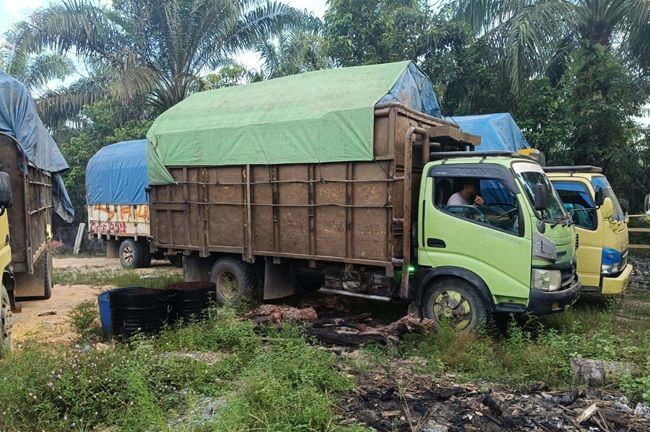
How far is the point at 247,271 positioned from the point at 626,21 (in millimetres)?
10635

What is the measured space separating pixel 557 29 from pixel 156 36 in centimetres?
1160

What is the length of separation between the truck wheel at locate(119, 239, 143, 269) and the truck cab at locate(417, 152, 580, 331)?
32.1ft

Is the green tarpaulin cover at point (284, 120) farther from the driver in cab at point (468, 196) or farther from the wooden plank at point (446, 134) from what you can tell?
the driver in cab at point (468, 196)

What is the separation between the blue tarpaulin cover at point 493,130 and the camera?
9.38 m

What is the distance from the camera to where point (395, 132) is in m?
6.12

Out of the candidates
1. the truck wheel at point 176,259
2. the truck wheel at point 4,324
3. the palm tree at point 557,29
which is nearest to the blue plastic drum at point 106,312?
the truck wheel at point 4,324

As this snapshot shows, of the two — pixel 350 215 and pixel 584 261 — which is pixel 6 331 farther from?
pixel 584 261

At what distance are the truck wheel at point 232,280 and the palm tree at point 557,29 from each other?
777cm

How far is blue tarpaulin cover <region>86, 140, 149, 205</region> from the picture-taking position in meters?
13.7

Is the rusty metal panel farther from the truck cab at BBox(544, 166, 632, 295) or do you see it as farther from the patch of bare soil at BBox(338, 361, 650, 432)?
the truck cab at BBox(544, 166, 632, 295)

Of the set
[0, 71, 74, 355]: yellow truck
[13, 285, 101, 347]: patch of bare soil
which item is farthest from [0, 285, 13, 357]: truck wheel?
[13, 285, 101, 347]: patch of bare soil

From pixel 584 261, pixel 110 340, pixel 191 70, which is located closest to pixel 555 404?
pixel 584 261

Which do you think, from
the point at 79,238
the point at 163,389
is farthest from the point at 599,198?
the point at 79,238

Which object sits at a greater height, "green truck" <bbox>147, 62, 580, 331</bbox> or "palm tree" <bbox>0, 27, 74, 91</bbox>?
"palm tree" <bbox>0, 27, 74, 91</bbox>
